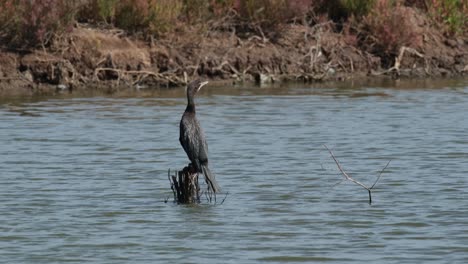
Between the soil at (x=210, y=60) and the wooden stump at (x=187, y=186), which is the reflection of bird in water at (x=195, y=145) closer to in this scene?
the wooden stump at (x=187, y=186)

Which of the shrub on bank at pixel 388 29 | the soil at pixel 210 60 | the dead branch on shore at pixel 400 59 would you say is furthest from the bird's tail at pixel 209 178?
the shrub on bank at pixel 388 29

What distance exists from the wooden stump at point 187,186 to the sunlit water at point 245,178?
0.13 meters

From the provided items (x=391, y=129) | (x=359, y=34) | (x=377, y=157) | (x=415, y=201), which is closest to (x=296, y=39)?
(x=359, y=34)

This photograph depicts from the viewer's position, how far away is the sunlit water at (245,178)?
1052 centimetres

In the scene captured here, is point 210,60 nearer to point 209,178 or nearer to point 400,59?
point 400,59

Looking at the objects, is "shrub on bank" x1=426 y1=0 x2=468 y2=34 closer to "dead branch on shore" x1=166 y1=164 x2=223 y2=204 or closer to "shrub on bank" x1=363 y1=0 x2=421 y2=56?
"shrub on bank" x1=363 y1=0 x2=421 y2=56

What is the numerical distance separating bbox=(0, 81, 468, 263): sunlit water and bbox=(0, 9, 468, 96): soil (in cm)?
96

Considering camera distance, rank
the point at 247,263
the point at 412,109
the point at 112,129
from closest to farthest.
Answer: the point at 247,263
the point at 112,129
the point at 412,109

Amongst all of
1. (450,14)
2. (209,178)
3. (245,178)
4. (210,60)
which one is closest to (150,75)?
(210,60)

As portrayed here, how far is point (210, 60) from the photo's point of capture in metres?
23.3

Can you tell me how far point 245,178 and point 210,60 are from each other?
9.49 m

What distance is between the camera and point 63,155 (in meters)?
15.7

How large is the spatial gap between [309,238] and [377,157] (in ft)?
16.4

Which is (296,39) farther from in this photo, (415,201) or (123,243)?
(123,243)
